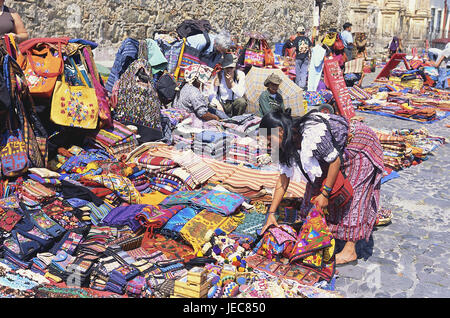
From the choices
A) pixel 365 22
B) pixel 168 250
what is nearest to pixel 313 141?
pixel 168 250

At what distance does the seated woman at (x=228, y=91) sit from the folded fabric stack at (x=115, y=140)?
213cm

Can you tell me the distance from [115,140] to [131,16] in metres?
5.59

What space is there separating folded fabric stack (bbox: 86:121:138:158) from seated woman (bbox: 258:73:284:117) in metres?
2.34

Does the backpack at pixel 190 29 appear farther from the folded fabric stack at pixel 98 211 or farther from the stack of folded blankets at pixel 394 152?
the folded fabric stack at pixel 98 211

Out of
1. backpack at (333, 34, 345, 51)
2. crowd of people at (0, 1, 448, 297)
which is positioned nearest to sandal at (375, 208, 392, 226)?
crowd of people at (0, 1, 448, 297)

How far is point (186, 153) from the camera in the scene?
6.07 metres

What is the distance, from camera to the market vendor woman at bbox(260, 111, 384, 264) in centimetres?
390

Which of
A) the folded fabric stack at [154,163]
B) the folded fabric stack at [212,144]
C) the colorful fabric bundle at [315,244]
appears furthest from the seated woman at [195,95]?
the colorful fabric bundle at [315,244]

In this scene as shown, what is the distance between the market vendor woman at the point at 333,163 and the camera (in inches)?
154

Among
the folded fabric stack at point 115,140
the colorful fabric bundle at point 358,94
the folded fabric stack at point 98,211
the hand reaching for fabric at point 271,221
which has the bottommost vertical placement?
the colorful fabric bundle at point 358,94

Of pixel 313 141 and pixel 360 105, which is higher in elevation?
pixel 313 141

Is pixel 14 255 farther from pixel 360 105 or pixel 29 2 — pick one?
pixel 360 105

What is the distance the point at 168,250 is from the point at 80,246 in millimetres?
760

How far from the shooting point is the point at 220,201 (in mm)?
5121
